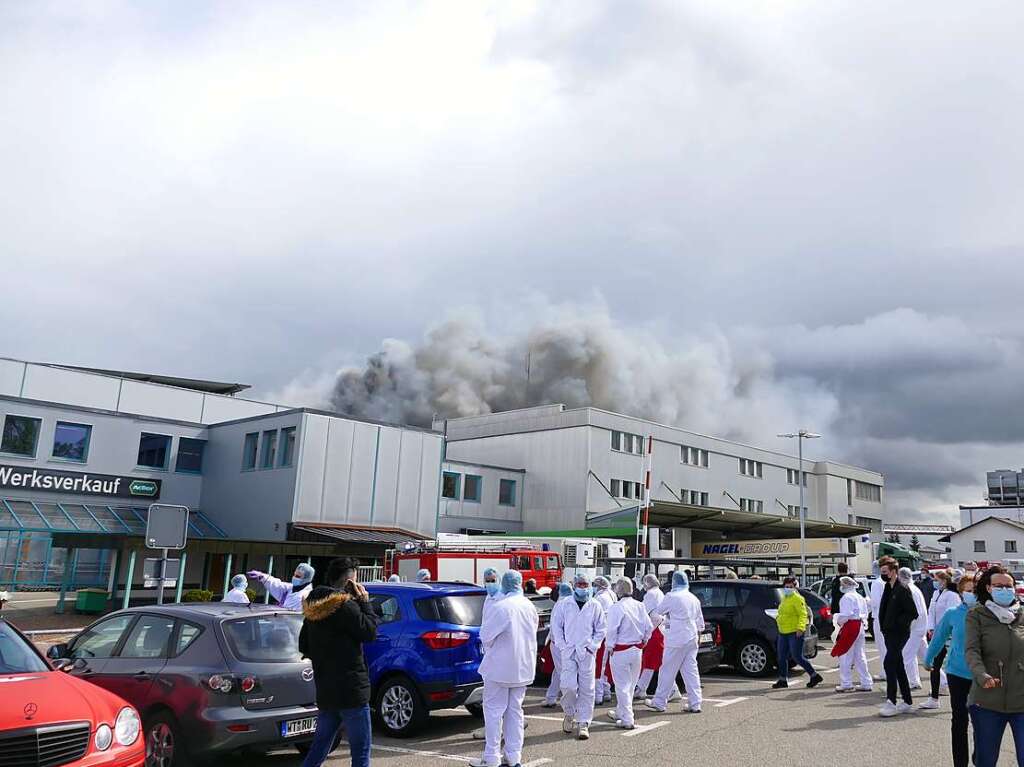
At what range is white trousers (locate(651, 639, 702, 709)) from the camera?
11086mm

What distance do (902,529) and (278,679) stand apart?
148m

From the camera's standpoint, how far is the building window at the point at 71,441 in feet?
100

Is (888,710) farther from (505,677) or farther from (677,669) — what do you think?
(505,677)

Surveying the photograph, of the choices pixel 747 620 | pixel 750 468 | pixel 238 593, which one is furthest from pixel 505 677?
pixel 750 468

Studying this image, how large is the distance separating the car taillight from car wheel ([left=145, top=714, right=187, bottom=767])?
2.83m

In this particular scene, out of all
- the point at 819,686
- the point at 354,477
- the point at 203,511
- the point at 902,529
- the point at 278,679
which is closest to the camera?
the point at 278,679

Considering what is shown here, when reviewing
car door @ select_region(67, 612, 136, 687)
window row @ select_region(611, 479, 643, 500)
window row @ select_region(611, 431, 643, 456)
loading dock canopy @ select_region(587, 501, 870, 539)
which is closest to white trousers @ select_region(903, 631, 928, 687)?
Result: car door @ select_region(67, 612, 136, 687)

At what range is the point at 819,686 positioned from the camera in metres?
13.2

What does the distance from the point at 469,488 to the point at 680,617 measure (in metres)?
31.8

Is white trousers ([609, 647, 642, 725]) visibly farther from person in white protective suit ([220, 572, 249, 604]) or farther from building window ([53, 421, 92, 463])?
building window ([53, 421, 92, 463])

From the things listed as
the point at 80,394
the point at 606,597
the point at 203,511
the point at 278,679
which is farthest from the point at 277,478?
the point at 278,679

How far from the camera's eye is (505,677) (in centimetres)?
767

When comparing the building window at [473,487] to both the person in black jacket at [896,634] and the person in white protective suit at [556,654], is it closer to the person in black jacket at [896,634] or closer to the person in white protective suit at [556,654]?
the person in white protective suit at [556,654]

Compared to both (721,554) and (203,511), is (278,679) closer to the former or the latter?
(203,511)
